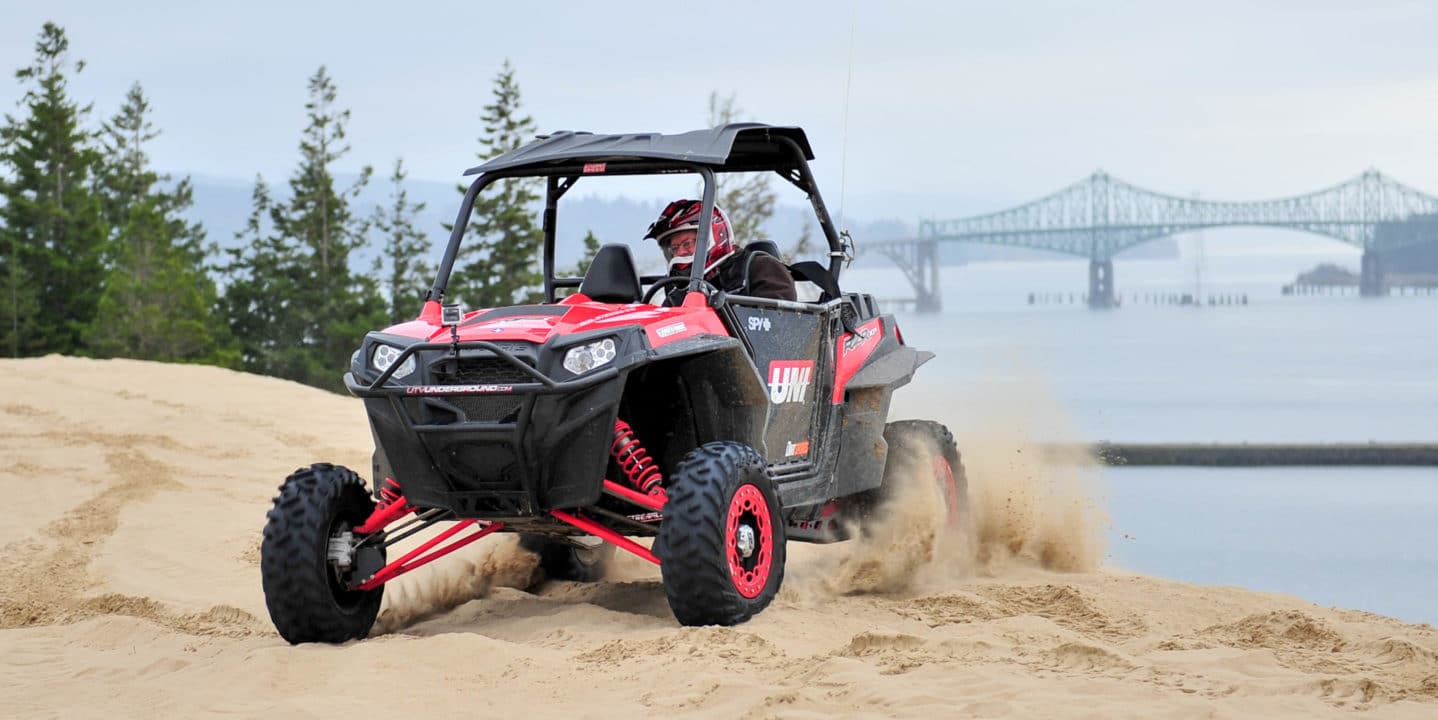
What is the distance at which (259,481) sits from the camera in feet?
52.3

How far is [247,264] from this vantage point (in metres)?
65.8

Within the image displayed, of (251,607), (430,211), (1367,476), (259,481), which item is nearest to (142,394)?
(259,481)

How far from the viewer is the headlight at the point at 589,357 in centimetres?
737

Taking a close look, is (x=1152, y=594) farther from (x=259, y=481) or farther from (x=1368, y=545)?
(x=1368, y=545)

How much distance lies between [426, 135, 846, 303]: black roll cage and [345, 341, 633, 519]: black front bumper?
2.41 ft

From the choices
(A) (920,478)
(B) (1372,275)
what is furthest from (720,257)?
(B) (1372,275)

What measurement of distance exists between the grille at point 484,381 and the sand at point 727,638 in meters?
1.03

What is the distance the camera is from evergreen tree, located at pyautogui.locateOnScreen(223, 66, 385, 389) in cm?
5956

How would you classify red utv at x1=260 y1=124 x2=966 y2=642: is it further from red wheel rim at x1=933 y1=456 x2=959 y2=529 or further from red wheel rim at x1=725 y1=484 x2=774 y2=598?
red wheel rim at x1=933 y1=456 x2=959 y2=529

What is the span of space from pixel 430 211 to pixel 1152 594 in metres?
70.8

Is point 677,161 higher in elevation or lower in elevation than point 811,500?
higher

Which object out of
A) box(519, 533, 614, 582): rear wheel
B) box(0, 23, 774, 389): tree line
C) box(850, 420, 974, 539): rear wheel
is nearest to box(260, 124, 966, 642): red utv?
box(519, 533, 614, 582): rear wheel

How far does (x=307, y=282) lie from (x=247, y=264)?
4903 millimetres

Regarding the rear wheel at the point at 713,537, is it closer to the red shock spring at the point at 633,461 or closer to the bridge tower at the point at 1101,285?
the red shock spring at the point at 633,461
